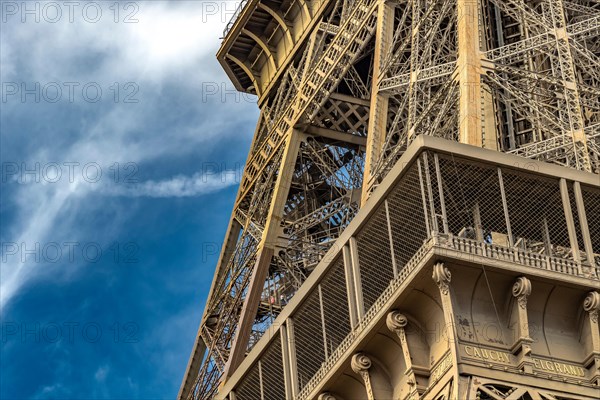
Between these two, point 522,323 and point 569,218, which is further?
point 569,218

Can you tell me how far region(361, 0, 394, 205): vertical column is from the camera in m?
42.7

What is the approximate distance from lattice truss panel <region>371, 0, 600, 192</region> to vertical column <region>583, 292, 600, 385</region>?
6136 mm

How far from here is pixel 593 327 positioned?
32.5m

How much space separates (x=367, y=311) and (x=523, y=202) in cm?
383

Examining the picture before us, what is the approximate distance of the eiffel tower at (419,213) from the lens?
3238 cm

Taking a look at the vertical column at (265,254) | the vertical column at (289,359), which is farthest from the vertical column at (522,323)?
the vertical column at (265,254)

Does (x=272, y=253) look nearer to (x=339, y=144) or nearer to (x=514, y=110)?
(x=339, y=144)

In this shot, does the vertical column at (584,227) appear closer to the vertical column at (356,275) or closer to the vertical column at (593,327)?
the vertical column at (593,327)

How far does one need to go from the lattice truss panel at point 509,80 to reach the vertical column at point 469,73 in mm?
79

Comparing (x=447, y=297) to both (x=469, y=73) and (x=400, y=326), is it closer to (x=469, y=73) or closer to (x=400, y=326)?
(x=400, y=326)

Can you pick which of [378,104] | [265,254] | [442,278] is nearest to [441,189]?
[442,278]

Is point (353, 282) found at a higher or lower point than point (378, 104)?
lower

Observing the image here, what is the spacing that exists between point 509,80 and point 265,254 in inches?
436

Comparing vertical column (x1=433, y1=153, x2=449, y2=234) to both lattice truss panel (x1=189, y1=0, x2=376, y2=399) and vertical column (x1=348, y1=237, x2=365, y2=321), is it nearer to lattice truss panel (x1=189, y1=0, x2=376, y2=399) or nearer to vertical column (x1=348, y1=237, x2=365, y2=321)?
vertical column (x1=348, y1=237, x2=365, y2=321)
